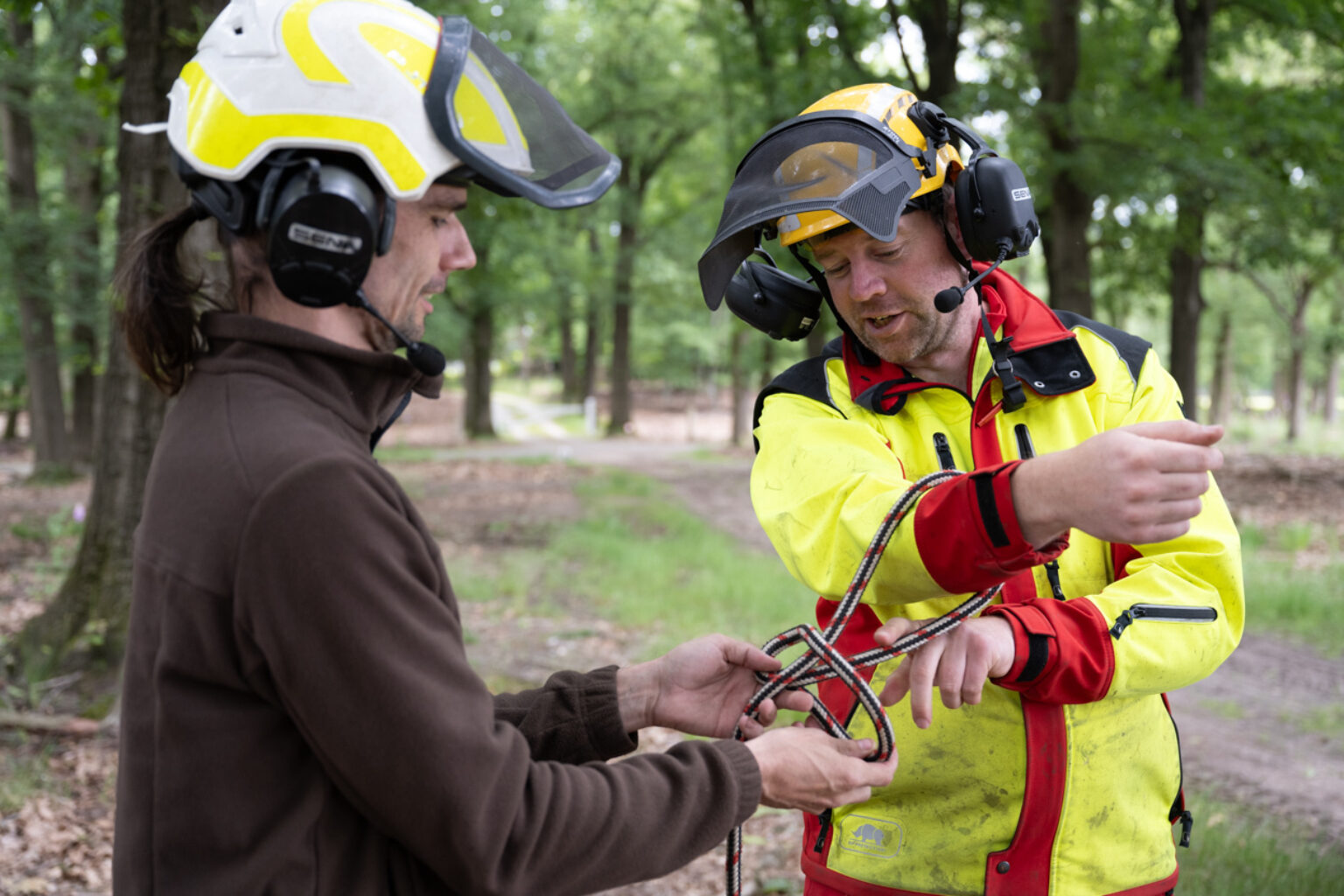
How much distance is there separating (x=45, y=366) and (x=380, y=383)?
17.4m

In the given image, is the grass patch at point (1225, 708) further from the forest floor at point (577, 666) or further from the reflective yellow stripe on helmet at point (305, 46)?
the reflective yellow stripe on helmet at point (305, 46)

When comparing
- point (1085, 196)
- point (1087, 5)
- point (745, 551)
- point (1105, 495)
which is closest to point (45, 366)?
point (745, 551)

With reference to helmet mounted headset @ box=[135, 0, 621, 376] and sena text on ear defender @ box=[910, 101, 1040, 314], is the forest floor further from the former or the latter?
helmet mounted headset @ box=[135, 0, 621, 376]

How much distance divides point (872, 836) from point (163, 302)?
5.85 feet

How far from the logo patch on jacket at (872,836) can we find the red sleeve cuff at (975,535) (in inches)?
28.6

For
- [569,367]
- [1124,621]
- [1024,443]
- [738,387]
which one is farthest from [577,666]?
[569,367]

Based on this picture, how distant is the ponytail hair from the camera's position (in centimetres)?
167

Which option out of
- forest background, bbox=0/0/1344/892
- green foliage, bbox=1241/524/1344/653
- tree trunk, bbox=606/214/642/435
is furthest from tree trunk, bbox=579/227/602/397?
green foliage, bbox=1241/524/1344/653

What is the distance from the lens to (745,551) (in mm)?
11125

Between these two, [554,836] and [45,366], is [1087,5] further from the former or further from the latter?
[45,366]

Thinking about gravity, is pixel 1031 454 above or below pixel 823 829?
above

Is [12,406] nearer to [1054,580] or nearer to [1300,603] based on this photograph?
[1300,603]

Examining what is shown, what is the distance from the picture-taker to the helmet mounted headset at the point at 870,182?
7.02 feet

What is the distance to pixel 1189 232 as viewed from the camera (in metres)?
12.6
